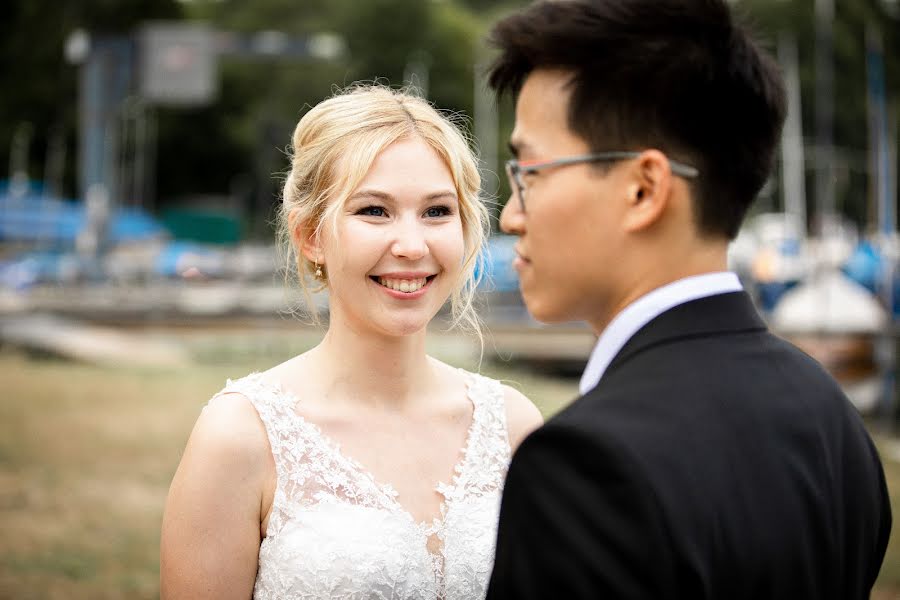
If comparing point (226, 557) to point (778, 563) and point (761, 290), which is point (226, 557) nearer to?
point (778, 563)

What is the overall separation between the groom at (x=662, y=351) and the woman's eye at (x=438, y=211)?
1075 mm

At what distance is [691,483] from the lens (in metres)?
1.71

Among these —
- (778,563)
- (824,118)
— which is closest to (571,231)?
(778,563)

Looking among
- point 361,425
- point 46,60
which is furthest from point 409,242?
point 46,60

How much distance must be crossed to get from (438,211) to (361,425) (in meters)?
0.72

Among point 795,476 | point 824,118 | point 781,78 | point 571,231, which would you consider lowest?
point 795,476

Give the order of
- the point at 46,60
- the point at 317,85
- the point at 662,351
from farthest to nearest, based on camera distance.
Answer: the point at 317,85 < the point at 46,60 < the point at 662,351

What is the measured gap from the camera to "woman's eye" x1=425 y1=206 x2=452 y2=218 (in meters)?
3.26

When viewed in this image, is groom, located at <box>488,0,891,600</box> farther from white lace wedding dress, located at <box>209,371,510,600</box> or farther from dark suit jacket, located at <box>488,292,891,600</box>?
white lace wedding dress, located at <box>209,371,510,600</box>

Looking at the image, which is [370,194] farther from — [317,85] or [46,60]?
[317,85]

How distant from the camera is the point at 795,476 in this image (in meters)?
1.82

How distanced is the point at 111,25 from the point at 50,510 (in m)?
29.4

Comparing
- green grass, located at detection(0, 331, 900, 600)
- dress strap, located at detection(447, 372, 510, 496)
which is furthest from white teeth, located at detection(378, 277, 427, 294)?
green grass, located at detection(0, 331, 900, 600)

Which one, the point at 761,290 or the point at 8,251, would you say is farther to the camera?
the point at 8,251
